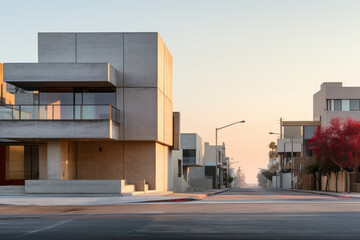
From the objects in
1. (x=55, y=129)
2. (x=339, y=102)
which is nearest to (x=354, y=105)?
(x=339, y=102)

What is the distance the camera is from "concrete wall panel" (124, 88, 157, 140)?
4222 centimetres

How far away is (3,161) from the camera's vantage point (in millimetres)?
44562

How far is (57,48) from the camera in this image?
138ft

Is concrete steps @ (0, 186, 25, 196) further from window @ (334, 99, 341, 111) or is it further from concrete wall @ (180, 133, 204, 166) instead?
concrete wall @ (180, 133, 204, 166)

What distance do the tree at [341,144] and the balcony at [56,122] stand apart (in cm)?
2290

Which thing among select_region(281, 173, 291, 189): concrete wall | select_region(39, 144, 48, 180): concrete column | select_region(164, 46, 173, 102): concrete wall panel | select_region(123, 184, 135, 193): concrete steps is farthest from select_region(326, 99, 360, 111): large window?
select_region(39, 144, 48, 180): concrete column

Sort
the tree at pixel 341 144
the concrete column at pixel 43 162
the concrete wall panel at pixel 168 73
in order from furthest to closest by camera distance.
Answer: the tree at pixel 341 144, the concrete wall panel at pixel 168 73, the concrete column at pixel 43 162

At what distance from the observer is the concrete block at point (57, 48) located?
42.0m

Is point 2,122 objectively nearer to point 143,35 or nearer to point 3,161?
point 3,161

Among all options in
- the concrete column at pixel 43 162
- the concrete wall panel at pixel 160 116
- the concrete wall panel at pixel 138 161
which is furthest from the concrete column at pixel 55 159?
the concrete wall panel at pixel 160 116

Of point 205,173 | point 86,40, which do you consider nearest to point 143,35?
point 86,40

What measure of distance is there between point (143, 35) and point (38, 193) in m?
14.0

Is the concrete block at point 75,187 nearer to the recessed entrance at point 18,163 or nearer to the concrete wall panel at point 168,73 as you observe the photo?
the recessed entrance at point 18,163

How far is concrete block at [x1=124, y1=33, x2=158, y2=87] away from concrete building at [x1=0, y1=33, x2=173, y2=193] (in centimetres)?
7
